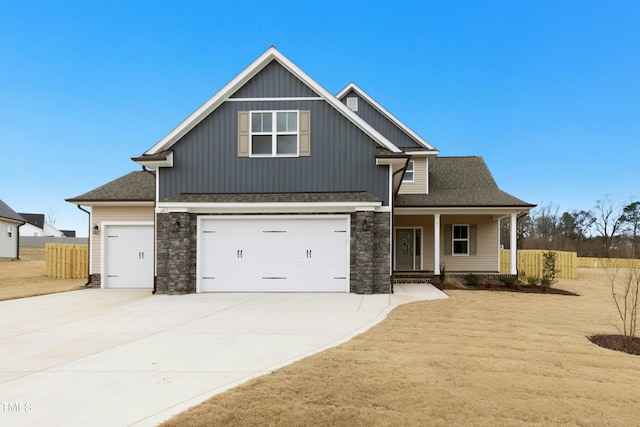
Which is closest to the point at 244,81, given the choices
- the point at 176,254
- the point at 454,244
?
the point at 176,254

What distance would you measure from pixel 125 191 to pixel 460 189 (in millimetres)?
14230

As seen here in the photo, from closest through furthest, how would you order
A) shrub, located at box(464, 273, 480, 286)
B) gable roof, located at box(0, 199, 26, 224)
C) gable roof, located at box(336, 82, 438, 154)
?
shrub, located at box(464, 273, 480, 286) < gable roof, located at box(336, 82, 438, 154) < gable roof, located at box(0, 199, 26, 224)

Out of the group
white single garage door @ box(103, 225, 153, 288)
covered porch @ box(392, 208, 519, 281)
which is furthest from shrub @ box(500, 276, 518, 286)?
white single garage door @ box(103, 225, 153, 288)

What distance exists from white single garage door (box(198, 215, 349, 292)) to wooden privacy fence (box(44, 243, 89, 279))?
29.9ft

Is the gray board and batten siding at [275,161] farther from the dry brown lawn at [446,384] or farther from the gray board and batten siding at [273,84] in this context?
the dry brown lawn at [446,384]

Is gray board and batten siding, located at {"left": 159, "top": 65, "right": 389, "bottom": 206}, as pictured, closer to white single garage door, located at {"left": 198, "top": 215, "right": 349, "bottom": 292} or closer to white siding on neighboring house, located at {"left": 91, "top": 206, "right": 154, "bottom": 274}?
white single garage door, located at {"left": 198, "top": 215, "right": 349, "bottom": 292}

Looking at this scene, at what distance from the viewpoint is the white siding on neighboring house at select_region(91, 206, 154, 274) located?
49.4 feet

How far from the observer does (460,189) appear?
18578 millimetres

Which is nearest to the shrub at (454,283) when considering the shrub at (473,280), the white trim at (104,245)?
the shrub at (473,280)

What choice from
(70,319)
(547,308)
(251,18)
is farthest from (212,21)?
(547,308)

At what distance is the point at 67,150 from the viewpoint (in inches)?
1282

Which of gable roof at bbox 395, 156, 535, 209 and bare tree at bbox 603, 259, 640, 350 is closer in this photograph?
bare tree at bbox 603, 259, 640, 350

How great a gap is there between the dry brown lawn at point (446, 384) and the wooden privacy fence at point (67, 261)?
53.4 ft

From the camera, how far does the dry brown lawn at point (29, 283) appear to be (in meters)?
14.0
